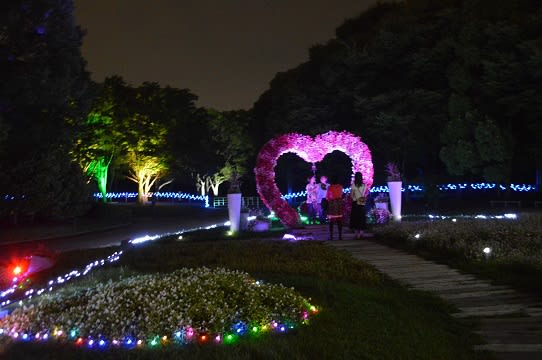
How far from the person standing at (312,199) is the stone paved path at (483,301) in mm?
9542

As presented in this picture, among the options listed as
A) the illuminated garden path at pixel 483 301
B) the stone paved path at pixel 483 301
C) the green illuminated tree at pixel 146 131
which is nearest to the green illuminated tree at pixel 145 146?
the green illuminated tree at pixel 146 131

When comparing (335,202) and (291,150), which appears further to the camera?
(291,150)

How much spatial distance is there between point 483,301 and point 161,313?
16.1ft

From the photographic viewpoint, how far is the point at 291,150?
880 inches

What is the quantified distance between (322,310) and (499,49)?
28.0 m

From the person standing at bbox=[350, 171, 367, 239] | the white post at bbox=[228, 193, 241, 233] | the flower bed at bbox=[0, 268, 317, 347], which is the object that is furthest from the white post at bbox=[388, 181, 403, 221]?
the flower bed at bbox=[0, 268, 317, 347]

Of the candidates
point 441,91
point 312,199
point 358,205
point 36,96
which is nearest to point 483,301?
point 358,205

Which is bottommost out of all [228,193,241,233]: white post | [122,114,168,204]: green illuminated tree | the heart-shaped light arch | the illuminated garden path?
the illuminated garden path

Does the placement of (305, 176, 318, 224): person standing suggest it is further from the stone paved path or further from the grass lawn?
the grass lawn

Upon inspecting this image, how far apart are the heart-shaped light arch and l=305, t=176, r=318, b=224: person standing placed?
1.30 meters

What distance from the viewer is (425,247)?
13.8 meters

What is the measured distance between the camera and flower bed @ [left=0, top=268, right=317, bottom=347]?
6391 millimetres

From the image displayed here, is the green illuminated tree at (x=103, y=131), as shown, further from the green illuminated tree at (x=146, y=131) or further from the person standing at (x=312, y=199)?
the person standing at (x=312, y=199)

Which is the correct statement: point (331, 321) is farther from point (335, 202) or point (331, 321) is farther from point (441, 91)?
point (441, 91)
